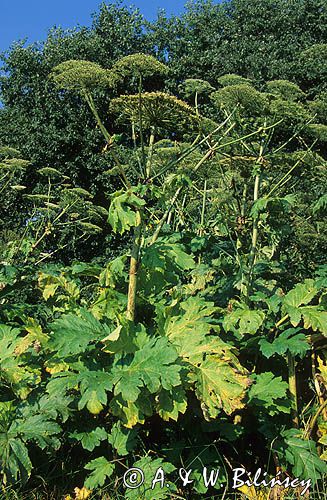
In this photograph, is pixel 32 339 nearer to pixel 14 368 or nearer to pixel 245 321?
pixel 14 368

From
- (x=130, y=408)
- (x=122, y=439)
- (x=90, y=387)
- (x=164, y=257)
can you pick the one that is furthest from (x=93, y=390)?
(x=164, y=257)

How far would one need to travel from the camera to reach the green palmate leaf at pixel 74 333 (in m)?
3.53

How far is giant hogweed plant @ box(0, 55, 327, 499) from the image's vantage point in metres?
3.55

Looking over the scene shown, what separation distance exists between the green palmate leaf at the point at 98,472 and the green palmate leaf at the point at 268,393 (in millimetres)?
884

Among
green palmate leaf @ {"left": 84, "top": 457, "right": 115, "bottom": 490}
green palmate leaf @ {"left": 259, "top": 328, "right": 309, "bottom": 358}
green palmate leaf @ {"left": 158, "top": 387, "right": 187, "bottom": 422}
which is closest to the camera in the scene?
green palmate leaf @ {"left": 158, "top": 387, "right": 187, "bottom": 422}

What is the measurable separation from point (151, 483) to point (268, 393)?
0.83 meters

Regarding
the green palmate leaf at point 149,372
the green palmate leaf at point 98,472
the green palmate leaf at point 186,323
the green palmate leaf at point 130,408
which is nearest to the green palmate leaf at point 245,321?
the green palmate leaf at point 186,323

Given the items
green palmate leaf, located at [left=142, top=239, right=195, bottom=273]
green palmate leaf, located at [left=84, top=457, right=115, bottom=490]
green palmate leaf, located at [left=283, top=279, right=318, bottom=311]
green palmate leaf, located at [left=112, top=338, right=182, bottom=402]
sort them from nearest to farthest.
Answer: green palmate leaf, located at [left=112, top=338, right=182, bottom=402], green palmate leaf, located at [left=84, top=457, right=115, bottom=490], green palmate leaf, located at [left=142, top=239, right=195, bottom=273], green palmate leaf, located at [left=283, top=279, right=318, bottom=311]

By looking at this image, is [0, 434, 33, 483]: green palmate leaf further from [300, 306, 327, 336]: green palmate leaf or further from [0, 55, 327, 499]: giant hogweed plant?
[300, 306, 327, 336]: green palmate leaf

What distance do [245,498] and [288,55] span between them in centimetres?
1844

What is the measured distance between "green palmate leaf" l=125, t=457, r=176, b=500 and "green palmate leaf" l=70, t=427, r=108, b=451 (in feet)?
0.80

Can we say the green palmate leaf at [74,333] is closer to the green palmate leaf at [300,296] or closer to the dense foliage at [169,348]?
the dense foliage at [169,348]

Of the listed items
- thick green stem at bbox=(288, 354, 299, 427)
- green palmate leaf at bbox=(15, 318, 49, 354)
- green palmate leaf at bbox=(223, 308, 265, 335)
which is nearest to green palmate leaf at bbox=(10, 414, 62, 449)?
green palmate leaf at bbox=(15, 318, 49, 354)

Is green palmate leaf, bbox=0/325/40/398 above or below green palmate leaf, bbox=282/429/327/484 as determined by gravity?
above
